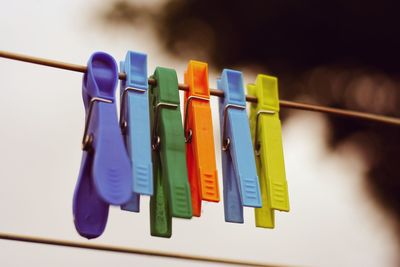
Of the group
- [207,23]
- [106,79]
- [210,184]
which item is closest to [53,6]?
[207,23]

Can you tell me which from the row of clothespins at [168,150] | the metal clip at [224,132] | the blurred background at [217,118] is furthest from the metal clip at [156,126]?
the blurred background at [217,118]

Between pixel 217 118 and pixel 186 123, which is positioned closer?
pixel 186 123

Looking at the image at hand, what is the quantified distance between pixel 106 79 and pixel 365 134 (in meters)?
1.17

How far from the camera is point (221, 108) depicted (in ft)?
4.74

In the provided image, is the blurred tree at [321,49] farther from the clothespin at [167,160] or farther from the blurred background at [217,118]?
the clothespin at [167,160]

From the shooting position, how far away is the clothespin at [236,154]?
1.29m

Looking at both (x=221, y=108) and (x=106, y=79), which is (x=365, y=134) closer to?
(x=221, y=108)

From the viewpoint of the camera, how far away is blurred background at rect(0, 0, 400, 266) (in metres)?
1.86

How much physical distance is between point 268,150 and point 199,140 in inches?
5.1

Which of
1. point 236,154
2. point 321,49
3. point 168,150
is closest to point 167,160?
point 168,150

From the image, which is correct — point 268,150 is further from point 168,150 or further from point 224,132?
point 168,150

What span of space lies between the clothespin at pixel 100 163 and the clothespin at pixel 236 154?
206 millimetres

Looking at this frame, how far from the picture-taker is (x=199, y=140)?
1.32m

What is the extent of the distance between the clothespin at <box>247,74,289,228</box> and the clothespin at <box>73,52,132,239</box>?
0.27m
